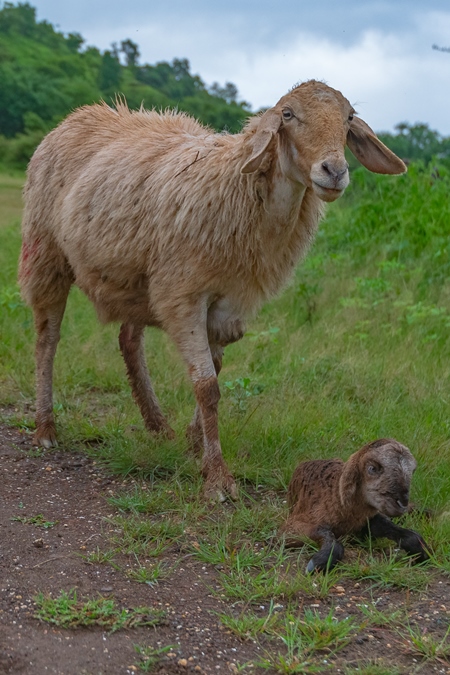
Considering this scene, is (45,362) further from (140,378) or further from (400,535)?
(400,535)

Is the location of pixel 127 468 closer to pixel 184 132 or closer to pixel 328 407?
pixel 328 407

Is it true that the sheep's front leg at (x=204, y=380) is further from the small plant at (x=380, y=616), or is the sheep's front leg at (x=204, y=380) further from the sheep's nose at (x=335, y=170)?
the small plant at (x=380, y=616)

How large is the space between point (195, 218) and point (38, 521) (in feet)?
5.85

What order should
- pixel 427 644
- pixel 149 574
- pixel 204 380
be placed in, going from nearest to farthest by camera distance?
pixel 427 644
pixel 149 574
pixel 204 380

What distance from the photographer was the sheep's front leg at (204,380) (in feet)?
16.2

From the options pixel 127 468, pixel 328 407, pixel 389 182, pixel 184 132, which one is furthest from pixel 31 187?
pixel 389 182

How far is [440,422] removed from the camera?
5.68m

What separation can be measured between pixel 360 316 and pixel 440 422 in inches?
92.6

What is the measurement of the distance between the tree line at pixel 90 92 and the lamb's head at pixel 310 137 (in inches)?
314

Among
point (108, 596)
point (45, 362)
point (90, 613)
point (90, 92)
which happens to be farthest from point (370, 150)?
point (90, 92)

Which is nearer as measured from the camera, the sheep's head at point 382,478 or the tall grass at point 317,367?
the sheep's head at point 382,478

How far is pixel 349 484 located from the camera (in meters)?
4.14

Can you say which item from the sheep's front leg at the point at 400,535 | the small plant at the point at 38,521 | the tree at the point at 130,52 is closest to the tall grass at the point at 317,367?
the sheep's front leg at the point at 400,535

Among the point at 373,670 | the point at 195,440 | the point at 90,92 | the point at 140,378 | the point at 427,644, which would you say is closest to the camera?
the point at 373,670
